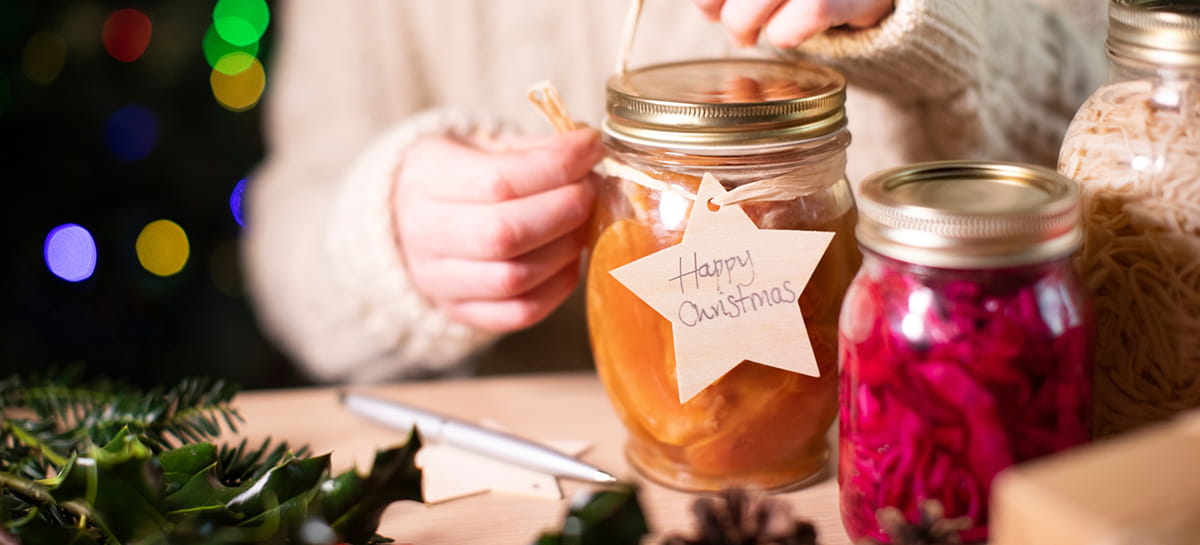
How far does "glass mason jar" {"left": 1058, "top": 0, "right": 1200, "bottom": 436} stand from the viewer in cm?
42

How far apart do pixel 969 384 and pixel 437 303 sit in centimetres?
46

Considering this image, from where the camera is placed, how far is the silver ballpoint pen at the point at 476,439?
22.4 inches

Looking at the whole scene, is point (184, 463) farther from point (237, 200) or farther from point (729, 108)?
point (237, 200)

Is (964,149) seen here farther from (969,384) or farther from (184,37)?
(184,37)

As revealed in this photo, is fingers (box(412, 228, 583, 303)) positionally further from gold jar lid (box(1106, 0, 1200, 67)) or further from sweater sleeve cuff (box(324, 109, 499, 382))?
gold jar lid (box(1106, 0, 1200, 67))

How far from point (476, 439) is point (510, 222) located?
0.45 feet

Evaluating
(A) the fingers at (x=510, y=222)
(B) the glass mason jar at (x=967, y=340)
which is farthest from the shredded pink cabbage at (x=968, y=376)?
(A) the fingers at (x=510, y=222)

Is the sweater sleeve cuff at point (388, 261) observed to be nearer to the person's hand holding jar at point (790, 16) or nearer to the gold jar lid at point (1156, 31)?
the person's hand holding jar at point (790, 16)

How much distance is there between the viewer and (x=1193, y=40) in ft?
1.35

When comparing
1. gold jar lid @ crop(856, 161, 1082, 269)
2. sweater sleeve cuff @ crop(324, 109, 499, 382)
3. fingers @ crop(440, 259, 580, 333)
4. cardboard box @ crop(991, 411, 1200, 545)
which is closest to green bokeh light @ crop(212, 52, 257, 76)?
sweater sleeve cuff @ crop(324, 109, 499, 382)

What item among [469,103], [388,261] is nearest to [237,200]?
[469,103]

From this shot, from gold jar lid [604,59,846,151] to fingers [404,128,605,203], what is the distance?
40mm

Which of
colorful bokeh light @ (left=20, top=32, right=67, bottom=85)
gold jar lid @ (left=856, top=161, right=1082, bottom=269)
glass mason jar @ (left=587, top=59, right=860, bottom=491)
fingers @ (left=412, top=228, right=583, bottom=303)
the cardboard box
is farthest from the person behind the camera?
colorful bokeh light @ (left=20, top=32, right=67, bottom=85)

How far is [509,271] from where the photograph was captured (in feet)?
2.05
